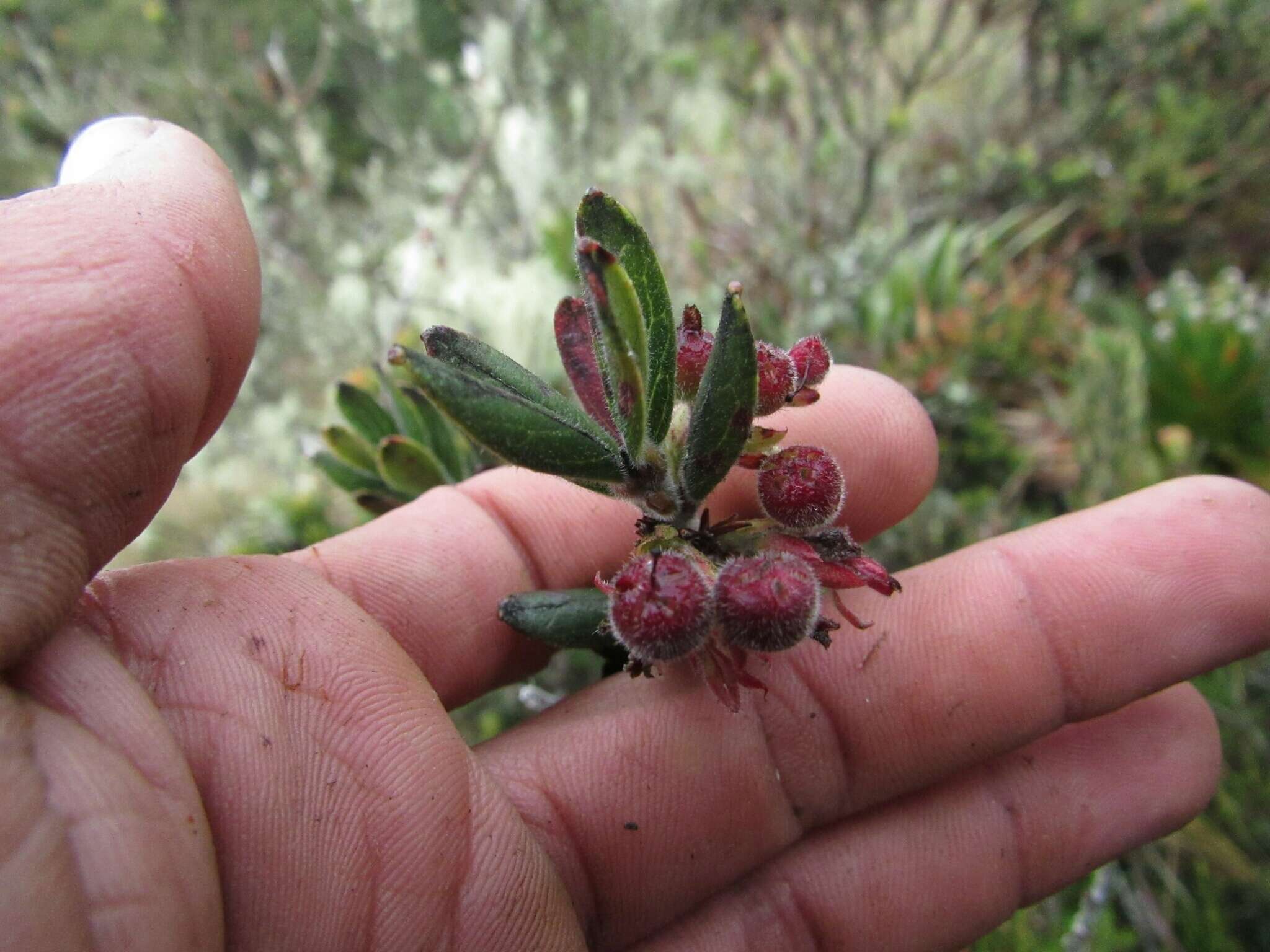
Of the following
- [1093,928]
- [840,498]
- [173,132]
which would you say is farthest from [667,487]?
[1093,928]

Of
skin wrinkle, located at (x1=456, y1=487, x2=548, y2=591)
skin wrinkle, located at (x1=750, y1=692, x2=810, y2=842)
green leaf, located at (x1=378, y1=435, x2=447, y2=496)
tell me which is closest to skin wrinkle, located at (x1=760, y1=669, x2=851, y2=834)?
skin wrinkle, located at (x1=750, y1=692, x2=810, y2=842)

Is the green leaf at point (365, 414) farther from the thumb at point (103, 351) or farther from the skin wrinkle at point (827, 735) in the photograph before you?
the skin wrinkle at point (827, 735)

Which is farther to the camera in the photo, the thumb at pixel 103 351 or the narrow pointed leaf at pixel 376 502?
the narrow pointed leaf at pixel 376 502

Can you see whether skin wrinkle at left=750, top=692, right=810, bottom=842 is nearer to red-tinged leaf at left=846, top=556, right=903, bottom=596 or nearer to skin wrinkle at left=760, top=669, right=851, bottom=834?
skin wrinkle at left=760, top=669, right=851, bottom=834

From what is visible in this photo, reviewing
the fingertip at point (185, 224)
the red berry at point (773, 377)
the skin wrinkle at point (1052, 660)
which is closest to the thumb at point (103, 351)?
the fingertip at point (185, 224)

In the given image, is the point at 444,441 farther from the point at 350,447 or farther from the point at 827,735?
the point at 827,735

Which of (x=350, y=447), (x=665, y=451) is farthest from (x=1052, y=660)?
(x=350, y=447)

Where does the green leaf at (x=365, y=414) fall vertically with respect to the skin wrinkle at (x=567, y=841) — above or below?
above
